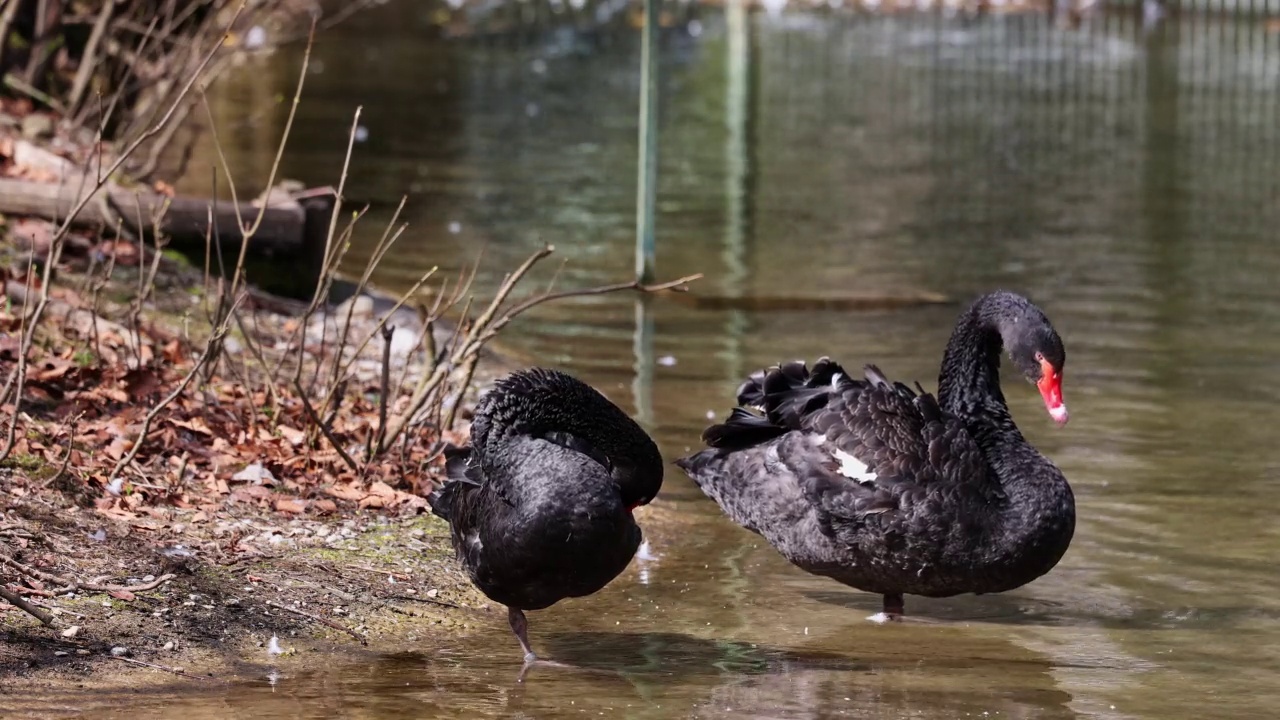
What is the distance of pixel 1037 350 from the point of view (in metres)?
6.88

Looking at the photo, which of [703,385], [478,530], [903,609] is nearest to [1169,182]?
[703,385]

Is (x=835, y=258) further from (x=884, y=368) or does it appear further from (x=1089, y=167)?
(x=1089, y=167)

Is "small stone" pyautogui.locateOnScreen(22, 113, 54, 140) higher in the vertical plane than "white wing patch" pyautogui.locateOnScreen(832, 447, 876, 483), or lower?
higher

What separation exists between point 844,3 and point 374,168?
23.9 metres

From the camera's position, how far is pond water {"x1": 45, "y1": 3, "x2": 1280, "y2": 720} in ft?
20.2

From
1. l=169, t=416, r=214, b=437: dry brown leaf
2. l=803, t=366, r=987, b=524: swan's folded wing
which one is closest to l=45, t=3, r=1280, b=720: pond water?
l=803, t=366, r=987, b=524: swan's folded wing

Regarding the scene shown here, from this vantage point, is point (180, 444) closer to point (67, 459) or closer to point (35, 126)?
point (67, 459)

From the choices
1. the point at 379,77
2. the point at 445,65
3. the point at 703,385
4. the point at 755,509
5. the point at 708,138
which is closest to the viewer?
the point at 755,509

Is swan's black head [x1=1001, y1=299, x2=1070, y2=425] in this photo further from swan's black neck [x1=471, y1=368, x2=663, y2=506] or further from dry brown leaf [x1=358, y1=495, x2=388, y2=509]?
dry brown leaf [x1=358, y1=495, x2=388, y2=509]

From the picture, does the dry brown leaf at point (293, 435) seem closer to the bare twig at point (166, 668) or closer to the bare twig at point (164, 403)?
the bare twig at point (164, 403)

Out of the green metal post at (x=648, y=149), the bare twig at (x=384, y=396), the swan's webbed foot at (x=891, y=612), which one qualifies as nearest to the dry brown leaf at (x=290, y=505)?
the bare twig at (x=384, y=396)

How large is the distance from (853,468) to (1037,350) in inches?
32.6

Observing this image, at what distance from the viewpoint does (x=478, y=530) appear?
6047 mm

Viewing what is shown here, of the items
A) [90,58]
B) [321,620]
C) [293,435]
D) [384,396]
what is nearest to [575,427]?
[321,620]
